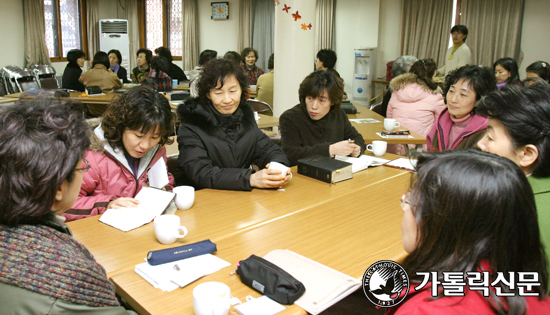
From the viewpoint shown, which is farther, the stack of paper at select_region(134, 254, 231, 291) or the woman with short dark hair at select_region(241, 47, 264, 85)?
the woman with short dark hair at select_region(241, 47, 264, 85)

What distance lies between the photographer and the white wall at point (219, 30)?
1012cm

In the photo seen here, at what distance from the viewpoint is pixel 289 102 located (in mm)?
4762

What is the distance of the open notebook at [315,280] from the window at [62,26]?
9.73m

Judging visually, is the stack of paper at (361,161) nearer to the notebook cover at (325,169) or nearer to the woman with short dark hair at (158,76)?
the notebook cover at (325,169)

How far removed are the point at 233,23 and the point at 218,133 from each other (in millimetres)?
8462

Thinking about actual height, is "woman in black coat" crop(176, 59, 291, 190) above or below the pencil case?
above

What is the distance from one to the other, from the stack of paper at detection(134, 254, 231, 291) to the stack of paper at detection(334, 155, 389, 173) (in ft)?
4.12

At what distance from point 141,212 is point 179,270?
485 millimetres

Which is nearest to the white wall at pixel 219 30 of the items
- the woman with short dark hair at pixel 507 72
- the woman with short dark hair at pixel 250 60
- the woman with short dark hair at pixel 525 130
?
the woman with short dark hair at pixel 250 60

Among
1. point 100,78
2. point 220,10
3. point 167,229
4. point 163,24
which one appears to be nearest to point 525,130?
point 167,229

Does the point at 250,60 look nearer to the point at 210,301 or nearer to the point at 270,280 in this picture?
the point at 270,280


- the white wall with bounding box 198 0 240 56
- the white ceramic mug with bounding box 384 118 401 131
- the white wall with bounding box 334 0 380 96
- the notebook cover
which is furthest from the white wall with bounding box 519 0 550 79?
the notebook cover

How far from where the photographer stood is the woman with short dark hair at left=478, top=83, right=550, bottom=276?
4.91 ft

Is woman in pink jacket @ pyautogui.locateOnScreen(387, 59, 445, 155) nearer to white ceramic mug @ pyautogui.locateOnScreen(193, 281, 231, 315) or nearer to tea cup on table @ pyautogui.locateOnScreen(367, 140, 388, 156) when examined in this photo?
tea cup on table @ pyautogui.locateOnScreen(367, 140, 388, 156)
